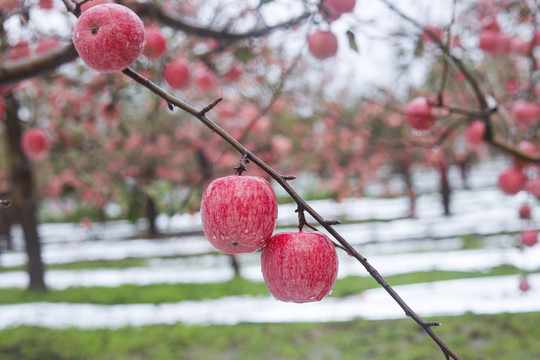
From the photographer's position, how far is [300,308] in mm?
6379

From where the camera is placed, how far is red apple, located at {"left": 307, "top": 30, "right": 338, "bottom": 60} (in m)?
2.20

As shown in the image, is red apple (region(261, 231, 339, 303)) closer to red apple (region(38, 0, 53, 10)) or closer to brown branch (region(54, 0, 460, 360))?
brown branch (region(54, 0, 460, 360))

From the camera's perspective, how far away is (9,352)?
512cm

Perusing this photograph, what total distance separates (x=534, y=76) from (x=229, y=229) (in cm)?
300

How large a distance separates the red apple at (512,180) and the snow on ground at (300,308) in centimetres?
279

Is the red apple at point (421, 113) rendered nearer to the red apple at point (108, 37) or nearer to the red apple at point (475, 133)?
the red apple at point (475, 133)

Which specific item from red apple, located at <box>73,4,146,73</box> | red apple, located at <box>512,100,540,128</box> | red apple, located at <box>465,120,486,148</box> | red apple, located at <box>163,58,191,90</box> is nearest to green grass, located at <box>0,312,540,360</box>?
red apple, located at <box>465,120,486,148</box>

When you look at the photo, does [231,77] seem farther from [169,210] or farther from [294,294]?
[294,294]

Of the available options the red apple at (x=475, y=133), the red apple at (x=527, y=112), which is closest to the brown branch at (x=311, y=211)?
the red apple at (x=475, y=133)

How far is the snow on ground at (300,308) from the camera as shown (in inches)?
231

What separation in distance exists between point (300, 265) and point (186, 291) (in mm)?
7037

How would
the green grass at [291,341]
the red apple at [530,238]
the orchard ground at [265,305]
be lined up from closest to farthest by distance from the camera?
the red apple at [530,238]
the green grass at [291,341]
the orchard ground at [265,305]

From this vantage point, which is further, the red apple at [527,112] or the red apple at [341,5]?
the red apple at [527,112]

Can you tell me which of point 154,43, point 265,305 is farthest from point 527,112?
point 265,305
